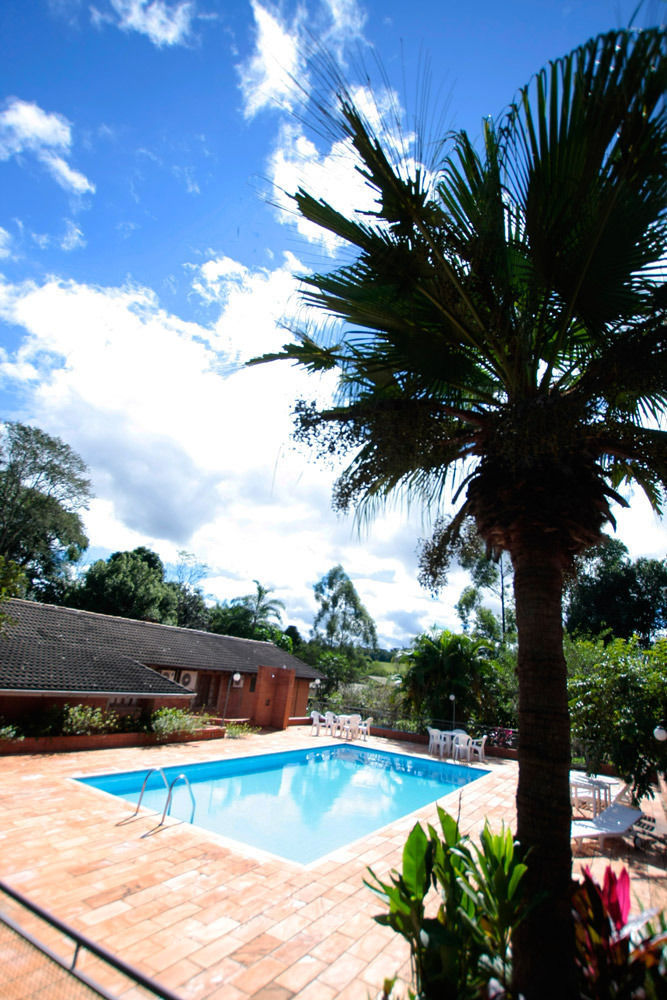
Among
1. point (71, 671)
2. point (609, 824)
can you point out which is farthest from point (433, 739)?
point (71, 671)

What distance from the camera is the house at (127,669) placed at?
13.7 m

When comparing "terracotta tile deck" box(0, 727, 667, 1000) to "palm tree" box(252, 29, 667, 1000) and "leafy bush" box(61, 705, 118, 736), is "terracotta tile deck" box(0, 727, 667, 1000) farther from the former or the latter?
"leafy bush" box(61, 705, 118, 736)

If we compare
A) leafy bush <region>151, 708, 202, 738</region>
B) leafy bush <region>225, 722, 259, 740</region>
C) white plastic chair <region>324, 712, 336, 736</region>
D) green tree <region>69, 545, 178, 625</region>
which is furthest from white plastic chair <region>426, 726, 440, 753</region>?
green tree <region>69, 545, 178, 625</region>

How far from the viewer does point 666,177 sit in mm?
3121

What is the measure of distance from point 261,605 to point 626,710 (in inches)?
1343

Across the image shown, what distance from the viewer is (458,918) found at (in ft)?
10.9

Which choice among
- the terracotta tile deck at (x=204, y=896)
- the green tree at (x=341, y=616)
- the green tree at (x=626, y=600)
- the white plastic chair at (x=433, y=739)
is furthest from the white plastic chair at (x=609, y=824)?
the green tree at (x=341, y=616)

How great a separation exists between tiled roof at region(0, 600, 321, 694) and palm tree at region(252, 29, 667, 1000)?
22.7 feet

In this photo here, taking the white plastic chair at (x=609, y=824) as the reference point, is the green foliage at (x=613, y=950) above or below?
above

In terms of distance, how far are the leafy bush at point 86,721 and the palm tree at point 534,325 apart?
13.4m

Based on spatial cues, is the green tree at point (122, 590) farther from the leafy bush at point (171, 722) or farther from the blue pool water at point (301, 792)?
the blue pool water at point (301, 792)

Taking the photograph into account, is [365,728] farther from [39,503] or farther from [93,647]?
[39,503]

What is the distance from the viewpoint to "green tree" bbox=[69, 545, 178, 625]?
108ft

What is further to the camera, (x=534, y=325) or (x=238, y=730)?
(x=238, y=730)
